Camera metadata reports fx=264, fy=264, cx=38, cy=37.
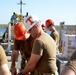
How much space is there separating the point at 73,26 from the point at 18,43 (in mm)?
9371

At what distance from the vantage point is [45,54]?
385 centimetres

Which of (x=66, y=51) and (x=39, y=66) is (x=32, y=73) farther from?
(x=66, y=51)

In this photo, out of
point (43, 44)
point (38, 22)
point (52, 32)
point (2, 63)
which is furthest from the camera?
point (52, 32)

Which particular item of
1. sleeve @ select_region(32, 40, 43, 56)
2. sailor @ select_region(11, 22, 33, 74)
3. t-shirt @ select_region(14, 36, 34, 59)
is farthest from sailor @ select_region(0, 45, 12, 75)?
t-shirt @ select_region(14, 36, 34, 59)

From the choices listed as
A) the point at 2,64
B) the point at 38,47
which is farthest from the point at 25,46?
the point at 2,64

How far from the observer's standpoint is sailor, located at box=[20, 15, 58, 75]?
12.3 feet

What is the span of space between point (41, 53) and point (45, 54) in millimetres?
100

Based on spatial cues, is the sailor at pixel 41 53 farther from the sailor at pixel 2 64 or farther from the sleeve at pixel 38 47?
the sailor at pixel 2 64

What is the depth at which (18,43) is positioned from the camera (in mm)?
4820

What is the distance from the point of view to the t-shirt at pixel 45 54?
3.74 meters

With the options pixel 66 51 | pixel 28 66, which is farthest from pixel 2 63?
pixel 66 51

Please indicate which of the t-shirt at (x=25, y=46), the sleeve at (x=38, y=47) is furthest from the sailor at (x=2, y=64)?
the t-shirt at (x=25, y=46)

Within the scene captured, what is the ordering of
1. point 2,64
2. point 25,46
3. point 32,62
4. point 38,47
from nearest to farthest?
point 2,64 < point 38,47 < point 32,62 < point 25,46

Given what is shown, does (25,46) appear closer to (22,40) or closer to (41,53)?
(22,40)
